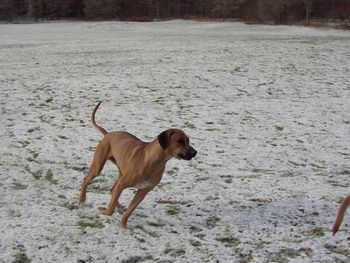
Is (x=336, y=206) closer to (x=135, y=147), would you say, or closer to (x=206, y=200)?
(x=206, y=200)

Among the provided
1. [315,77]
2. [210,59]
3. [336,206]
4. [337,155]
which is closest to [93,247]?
[336,206]

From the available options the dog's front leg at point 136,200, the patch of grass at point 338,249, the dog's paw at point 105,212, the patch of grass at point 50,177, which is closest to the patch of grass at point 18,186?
the patch of grass at point 50,177

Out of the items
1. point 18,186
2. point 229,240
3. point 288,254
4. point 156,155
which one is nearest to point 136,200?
point 156,155

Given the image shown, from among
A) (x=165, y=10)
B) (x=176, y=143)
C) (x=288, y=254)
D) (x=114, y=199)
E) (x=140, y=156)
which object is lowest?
(x=288, y=254)

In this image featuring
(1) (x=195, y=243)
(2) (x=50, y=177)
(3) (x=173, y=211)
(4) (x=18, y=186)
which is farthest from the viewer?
(2) (x=50, y=177)

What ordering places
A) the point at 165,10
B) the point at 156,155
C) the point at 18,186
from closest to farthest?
the point at 156,155 < the point at 18,186 < the point at 165,10

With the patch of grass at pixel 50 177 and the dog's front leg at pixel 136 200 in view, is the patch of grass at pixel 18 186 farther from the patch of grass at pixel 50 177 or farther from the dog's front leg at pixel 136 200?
the dog's front leg at pixel 136 200

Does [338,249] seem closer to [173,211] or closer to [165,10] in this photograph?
[173,211]

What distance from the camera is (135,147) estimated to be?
482 centimetres

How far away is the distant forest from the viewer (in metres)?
56.2

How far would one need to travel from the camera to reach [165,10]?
73812 millimetres

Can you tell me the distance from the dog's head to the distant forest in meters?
53.4

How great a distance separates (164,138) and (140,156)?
16.9 inches

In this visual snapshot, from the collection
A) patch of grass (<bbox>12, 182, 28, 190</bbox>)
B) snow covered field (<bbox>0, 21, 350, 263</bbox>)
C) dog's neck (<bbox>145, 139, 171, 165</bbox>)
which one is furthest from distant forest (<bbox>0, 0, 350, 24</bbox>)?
dog's neck (<bbox>145, 139, 171, 165</bbox>)
